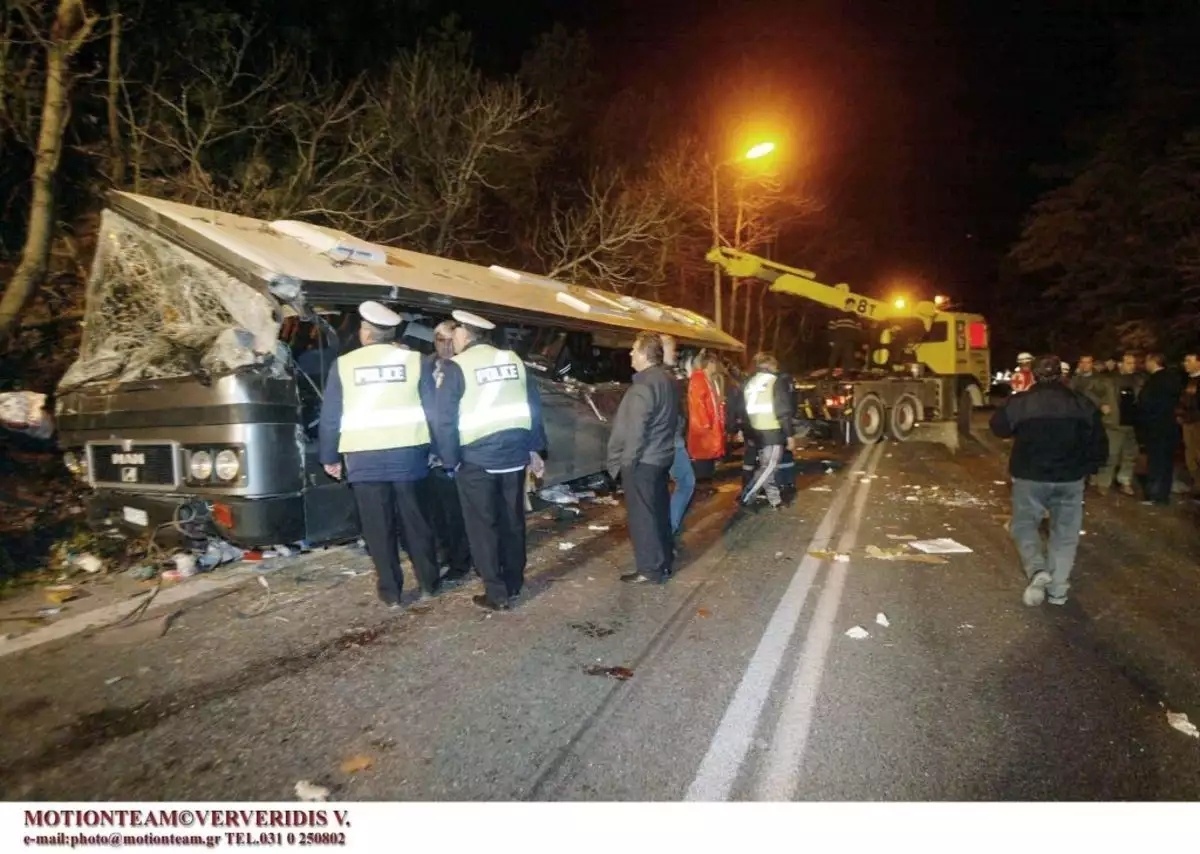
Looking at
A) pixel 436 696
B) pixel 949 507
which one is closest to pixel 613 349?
pixel 949 507

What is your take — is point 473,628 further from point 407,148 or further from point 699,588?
point 407,148

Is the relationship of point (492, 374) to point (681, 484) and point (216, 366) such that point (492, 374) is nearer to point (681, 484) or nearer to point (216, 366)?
point (216, 366)

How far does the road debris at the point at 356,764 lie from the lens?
2721 mm

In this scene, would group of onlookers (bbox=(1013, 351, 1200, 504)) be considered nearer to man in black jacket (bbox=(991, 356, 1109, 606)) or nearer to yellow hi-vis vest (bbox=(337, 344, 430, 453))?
man in black jacket (bbox=(991, 356, 1109, 606))

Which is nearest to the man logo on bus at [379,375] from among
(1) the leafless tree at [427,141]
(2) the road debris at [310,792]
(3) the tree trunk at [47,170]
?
(2) the road debris at [310,792]

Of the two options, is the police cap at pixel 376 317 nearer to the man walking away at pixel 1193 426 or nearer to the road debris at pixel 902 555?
the road debris at pixel 902 555

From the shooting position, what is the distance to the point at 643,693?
336 cm

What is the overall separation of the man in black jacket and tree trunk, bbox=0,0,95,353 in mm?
8263

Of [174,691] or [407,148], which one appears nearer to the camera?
[174,691]

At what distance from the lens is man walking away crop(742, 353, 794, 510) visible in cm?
793

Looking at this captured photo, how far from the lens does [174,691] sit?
132 inches

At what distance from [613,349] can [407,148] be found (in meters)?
6.90

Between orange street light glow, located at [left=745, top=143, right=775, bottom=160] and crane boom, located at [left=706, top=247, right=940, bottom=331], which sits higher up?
orange street light glow, located at [left=745, top=143, right=775, bottom=160]

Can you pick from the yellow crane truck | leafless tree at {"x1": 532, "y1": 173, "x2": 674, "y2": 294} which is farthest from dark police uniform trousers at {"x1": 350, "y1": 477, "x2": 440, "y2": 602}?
the yellow crane truck
